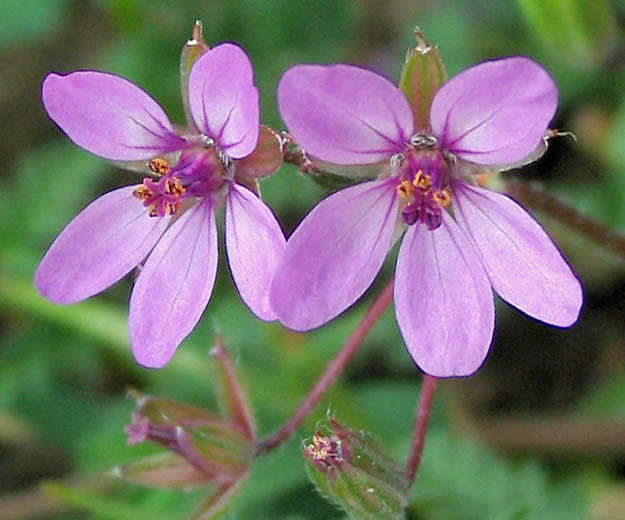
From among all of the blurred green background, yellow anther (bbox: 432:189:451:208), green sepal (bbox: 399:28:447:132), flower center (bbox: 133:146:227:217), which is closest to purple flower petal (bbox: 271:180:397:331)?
yellow anther (bbox: 432:189:451:208)

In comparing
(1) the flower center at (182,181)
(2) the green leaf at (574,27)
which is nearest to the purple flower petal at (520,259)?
(1) the flower center at (182,181)

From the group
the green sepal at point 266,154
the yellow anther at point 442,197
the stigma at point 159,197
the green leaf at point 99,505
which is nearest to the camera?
the green sepal at point 266,154

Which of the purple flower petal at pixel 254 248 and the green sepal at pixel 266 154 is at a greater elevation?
the green sepal at pixel 266 154

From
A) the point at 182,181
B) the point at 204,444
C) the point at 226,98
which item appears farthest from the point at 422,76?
the point at 204,444

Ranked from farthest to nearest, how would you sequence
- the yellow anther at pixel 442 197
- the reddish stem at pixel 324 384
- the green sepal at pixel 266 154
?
1. the reddish stem at pixel 324 384
2. the yellow anther at pixel 442 197
3. the green sepal at pixel 266 154

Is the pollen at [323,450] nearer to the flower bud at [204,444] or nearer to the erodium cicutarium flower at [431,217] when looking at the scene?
the erodium cicutarium flower at [431,217]

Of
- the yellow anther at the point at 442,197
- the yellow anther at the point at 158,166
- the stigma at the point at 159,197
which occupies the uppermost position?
the yellow anther at the point at 158,166

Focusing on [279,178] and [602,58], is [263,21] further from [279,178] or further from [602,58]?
[602,58]
